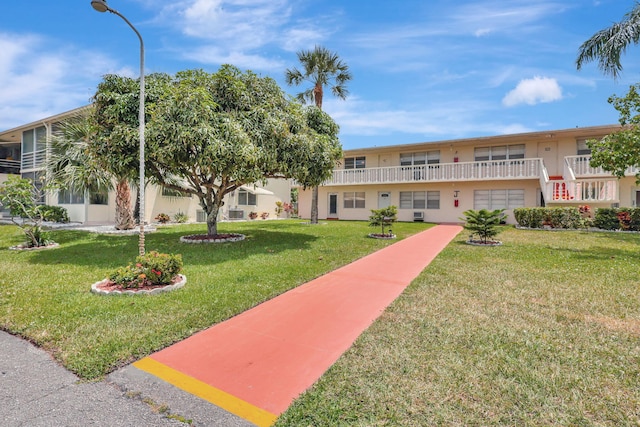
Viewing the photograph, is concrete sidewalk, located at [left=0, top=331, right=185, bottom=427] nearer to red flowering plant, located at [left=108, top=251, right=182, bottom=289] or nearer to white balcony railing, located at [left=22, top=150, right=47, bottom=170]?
red flowering plant, located at [left=108, top=251, right=182, bottom=289]

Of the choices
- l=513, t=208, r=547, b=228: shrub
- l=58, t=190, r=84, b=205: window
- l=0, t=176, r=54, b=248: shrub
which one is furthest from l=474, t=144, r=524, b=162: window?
l=58, t=190, r=84, b=205: window

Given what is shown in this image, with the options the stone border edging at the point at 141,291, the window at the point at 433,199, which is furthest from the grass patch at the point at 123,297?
the window at the point at 433,199

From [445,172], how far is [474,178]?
1.80 metres

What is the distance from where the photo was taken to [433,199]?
2248cm

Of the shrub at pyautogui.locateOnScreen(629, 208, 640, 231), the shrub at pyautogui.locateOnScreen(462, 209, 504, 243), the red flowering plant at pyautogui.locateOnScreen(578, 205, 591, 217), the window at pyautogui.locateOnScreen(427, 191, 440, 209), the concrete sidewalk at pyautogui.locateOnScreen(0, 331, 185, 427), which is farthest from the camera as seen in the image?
the window at pyautogui.locateOnScreen(427, 191, 440, 209)

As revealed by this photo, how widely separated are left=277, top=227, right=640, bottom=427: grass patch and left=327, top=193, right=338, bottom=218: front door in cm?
1969

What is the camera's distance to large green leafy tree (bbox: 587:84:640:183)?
360 inches

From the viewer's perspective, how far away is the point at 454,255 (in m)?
9.06

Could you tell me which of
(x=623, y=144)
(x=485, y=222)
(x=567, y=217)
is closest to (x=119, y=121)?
(x=485, y=222)

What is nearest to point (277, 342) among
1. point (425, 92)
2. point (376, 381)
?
point (376, 381)

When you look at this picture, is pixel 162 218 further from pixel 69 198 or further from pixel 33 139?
pixel 33 139

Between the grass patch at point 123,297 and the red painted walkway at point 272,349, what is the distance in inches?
13.1

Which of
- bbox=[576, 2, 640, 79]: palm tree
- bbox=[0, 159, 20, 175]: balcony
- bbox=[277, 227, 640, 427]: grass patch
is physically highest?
bbox=[576, 2, 640, 79]: palm tree

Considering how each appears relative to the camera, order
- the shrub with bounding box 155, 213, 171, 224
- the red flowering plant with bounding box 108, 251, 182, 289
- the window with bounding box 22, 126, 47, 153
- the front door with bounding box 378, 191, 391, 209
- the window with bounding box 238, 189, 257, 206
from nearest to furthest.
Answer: the red flowering plant with bounding box 108, 251, 182, 289
the shrub with bounding box 155, 213, 171, 224
the window with bounding box 22, 126, 47, 153
the front door with bounding box 378, 191, 391, 209
the window with bounding box 238, 189, 257, 206
